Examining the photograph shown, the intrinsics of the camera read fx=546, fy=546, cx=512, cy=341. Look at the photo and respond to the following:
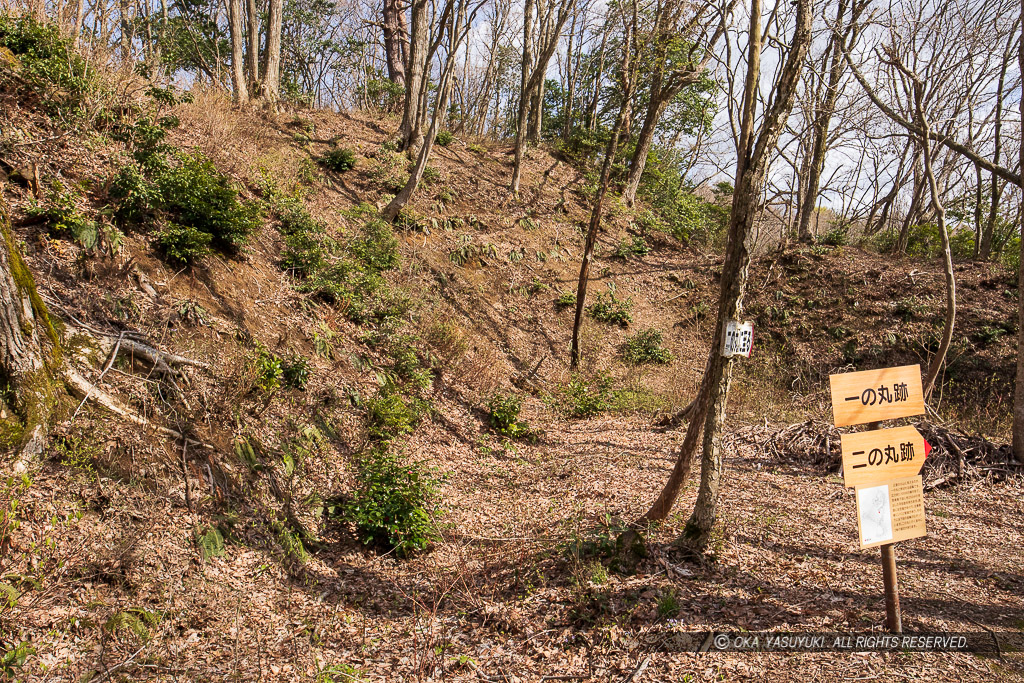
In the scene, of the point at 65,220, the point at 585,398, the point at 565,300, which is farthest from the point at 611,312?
the point at 65,220

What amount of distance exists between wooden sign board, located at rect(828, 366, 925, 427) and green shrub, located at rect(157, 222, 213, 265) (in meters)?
7.63

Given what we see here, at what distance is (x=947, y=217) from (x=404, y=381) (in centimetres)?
2058

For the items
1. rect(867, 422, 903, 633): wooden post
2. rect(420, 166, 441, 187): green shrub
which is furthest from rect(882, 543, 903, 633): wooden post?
rect(420, 166, 441, 187): green shrub

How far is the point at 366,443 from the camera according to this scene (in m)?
7.29

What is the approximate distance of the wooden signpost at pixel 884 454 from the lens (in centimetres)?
351

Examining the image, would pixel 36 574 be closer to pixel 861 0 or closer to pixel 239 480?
pixel 239 480

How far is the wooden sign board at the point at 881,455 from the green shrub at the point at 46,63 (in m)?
10.1

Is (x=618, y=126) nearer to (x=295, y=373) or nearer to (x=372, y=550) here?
(x=295, y=373)

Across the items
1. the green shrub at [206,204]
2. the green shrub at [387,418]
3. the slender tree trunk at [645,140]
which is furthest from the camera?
the slender tree trunk at [645,140]

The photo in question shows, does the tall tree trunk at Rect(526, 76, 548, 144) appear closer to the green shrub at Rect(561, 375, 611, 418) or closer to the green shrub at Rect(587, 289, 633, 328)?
the green shrub at Rect(587, 289, 633, 328)

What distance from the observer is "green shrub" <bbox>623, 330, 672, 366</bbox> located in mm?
14172

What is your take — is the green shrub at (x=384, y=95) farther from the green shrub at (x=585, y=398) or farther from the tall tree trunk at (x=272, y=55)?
the green shrub at (x=585, y=398)

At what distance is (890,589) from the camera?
3.69 meters

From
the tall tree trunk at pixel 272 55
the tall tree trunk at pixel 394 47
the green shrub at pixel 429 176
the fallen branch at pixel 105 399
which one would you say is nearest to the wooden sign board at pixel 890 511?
the fallen branch at pixel 105 399
